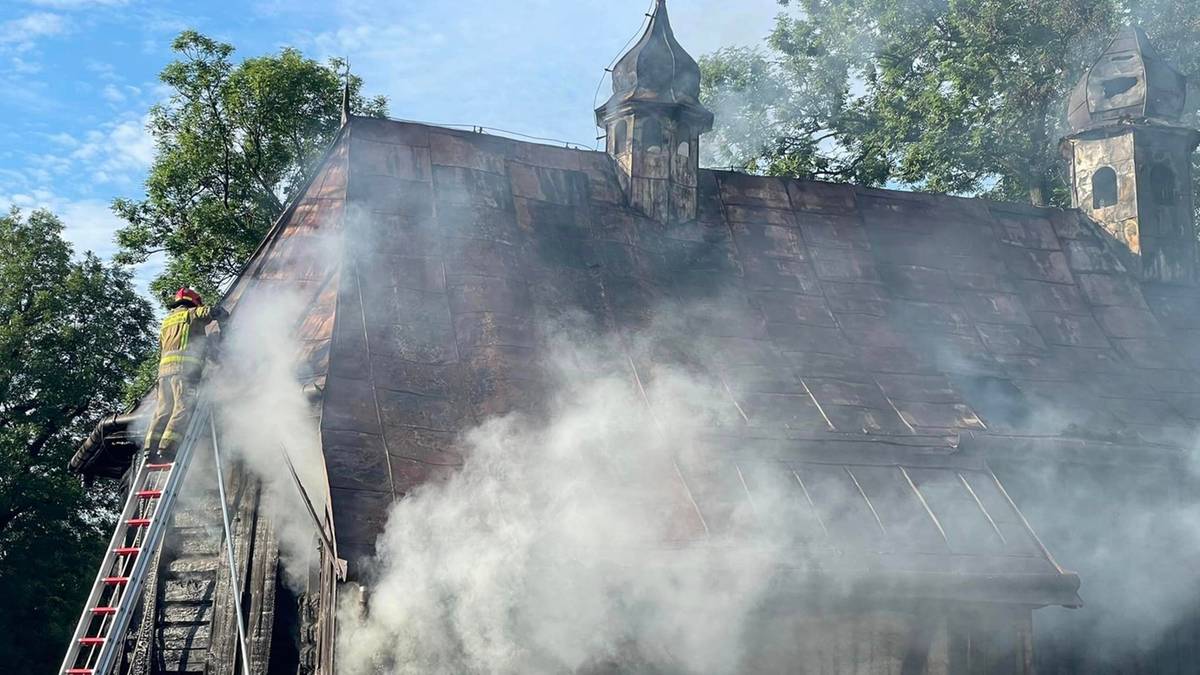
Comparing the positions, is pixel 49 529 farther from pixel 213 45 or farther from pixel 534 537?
pixel 534 537

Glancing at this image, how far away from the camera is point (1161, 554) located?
45.0ft

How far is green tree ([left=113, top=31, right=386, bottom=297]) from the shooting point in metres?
23.0

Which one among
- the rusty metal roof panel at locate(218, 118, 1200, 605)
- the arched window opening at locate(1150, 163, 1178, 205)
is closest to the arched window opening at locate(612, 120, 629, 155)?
the rusty metal roof panel at locate(218, 118, 1200, 605)

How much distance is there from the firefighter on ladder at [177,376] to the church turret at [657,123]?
248 inches

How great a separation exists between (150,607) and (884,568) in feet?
24.4

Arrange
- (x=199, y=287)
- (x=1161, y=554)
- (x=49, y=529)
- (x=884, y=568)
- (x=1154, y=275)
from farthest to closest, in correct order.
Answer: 1. (x=49, y=529)
2. (x=199, y=287)
3. (x=1154, y=275)
4. (x=1161, y=554)
5. (x=884, y=568)

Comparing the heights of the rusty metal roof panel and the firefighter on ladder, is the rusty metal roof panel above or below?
above

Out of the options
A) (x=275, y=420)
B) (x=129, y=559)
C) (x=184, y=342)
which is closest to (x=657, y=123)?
(x=275, y=420)

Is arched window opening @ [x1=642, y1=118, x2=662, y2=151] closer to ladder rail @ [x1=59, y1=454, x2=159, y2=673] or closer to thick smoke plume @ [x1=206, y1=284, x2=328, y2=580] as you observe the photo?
thick smoke plume @ [x1=206, y1=284, x2=328, y2=580]

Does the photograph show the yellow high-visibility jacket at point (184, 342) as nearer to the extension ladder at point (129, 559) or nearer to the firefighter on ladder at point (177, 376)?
the firefighter on ladder at point (177, 376)

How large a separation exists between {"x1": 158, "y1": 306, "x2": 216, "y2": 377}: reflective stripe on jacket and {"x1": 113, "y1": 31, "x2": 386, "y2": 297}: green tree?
12.5m

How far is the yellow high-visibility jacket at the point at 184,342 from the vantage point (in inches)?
416

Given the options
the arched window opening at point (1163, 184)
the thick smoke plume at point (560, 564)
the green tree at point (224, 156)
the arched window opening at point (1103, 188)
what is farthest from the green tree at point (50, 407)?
the arched window opening at point (1163, 184)

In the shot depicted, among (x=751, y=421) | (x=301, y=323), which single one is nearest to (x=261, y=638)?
(x=301, y=323)
